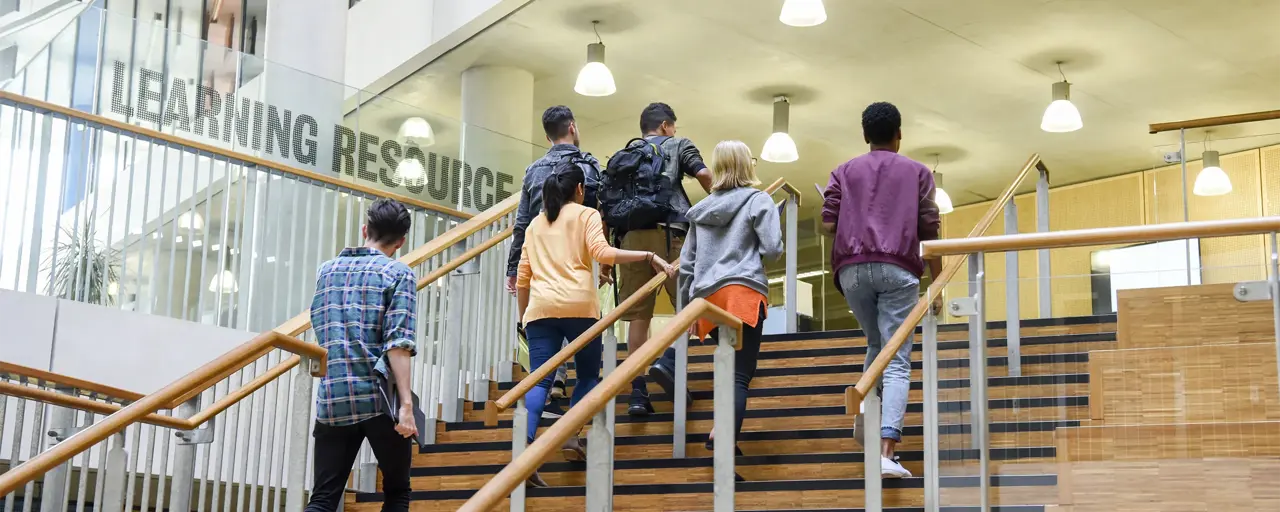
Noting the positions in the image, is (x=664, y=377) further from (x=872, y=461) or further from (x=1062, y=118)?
(x=1062, y=118)

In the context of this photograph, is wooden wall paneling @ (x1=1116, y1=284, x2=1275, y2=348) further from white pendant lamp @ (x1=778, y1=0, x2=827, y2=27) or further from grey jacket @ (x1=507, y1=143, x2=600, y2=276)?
white pendant lamp @ (x1=778, y1=0, x2=827, y2=27)

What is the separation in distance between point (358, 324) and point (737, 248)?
1.80m

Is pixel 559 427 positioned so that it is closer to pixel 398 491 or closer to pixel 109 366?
pixel 398 491

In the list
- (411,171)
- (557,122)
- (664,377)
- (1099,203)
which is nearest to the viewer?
(664,377)

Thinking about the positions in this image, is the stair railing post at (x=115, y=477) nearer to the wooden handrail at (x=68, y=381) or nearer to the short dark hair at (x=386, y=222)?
the wooden handrail at (x=68, y=381)

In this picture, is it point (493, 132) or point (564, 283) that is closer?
point (564, 283)

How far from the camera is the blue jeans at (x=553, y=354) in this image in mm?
6156

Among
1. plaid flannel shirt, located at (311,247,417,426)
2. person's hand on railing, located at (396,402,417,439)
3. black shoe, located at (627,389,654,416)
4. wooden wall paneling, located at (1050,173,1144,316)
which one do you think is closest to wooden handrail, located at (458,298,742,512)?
person's hand on railing, located at (396,402,417,439)

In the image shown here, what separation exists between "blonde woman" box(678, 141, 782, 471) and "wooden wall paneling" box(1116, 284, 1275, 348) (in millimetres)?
1718

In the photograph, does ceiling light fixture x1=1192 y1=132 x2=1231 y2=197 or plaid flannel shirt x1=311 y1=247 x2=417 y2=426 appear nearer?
plaid flannel shirt x1=311 y1=247 x2=417 y2=426

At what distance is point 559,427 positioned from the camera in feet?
12.5

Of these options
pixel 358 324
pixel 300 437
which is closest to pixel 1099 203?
pixel 358 324

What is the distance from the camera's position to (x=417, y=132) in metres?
10.3

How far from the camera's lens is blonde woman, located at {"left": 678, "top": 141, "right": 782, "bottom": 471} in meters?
5.85
